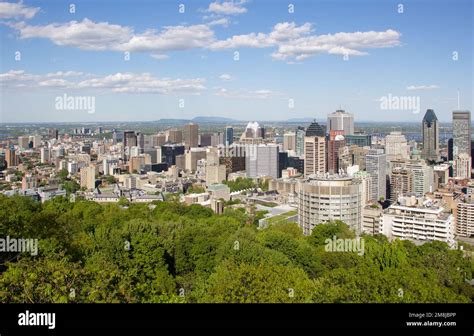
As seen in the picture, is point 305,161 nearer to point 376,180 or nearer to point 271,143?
point 271,143

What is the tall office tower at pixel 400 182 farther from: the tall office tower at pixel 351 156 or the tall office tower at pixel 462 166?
the tall office tower at pixel 351 156

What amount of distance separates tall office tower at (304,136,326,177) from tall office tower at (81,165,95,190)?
9.40 m

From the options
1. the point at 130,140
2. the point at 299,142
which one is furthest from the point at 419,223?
the point at 130,140

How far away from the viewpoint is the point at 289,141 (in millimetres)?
25375

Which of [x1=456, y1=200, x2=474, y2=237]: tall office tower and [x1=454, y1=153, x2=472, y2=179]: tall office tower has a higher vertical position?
[x1=454, y1=153, x2=472, y2=179]: tall office tower

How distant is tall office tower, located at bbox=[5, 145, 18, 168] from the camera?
12030 millimetres

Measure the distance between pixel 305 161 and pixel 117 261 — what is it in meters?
17.9

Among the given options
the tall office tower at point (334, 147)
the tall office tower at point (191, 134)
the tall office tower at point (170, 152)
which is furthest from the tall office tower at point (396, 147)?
the tall office tower at point (170, 152)

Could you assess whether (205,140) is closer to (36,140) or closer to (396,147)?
(396,147)

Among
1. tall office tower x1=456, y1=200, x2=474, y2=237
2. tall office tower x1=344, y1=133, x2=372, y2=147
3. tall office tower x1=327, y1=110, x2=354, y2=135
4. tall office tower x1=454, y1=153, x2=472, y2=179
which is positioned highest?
tall office tower x1=327, y1=110, x2=354, y2=135

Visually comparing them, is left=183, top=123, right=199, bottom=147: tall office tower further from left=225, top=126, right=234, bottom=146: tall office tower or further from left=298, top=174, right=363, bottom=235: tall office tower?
left=298, top=174, right=363, bottom=235: tall office tower

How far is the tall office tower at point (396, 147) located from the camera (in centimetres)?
1819

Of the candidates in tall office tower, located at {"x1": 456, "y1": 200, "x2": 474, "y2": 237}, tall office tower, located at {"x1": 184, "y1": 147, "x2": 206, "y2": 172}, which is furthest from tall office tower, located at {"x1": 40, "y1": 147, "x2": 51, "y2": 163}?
tall office tower, located at {"x1": 456, "y1": 200, "x2": 474, "y2": 237}
